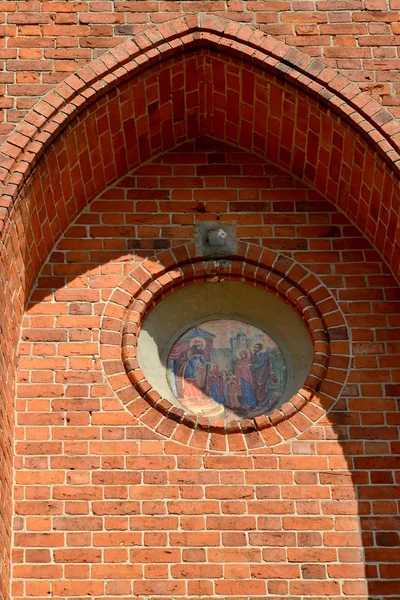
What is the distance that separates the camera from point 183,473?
754cm

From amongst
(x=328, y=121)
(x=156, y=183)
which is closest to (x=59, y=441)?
(x=156, y=183)

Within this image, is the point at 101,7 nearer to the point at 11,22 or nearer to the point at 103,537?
the point at 11,22

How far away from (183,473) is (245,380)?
87 cm

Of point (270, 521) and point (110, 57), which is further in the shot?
point (110, 57)

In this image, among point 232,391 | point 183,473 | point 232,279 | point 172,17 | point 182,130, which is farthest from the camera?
point 182,130

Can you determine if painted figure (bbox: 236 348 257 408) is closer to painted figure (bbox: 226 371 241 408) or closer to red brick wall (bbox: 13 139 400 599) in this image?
painted figure (bbox: 226 371 241 408)

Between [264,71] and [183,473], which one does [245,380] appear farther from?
[264,71]

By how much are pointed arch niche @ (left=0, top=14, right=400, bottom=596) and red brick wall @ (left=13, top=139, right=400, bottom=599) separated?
21 cm

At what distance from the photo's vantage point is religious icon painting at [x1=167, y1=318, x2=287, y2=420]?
A: 8.04 meters

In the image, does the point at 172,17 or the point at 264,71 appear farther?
the point at 172,17

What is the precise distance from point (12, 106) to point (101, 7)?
0.98 m

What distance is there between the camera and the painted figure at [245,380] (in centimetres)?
805

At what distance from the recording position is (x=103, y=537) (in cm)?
733

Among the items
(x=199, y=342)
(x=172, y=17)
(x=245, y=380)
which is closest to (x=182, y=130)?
(x=172, y=17)
